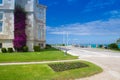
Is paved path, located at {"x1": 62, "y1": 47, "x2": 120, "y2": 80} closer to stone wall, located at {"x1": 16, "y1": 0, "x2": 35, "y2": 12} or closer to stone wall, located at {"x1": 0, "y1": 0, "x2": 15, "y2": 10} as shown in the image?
stone wall, located at {"x1": 16, "y1": 0, "x2": 35, "y2": 12}

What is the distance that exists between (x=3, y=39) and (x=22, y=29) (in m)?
3.38

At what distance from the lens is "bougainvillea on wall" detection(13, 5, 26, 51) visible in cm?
3047

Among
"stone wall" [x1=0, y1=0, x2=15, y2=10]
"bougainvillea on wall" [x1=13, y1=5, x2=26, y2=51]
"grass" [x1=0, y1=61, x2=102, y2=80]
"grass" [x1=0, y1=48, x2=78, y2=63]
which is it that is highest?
"stone wall" [x1=0, y1=0, x2=15, y2=10]

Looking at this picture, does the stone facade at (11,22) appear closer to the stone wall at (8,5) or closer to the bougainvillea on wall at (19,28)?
the stone wall at (8,5)

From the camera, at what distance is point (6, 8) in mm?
30281

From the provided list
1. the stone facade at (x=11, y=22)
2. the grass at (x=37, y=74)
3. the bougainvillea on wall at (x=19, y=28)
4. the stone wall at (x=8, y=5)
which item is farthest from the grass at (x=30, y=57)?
the stone wall at (x=8, y=5)

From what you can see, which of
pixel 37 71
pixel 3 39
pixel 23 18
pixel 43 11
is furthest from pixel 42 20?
pixel 37 71

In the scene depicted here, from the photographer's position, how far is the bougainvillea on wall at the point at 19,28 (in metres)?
30.5

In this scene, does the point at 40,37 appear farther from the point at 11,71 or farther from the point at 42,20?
the point at 11,71

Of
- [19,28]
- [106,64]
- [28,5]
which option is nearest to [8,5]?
[28,5]

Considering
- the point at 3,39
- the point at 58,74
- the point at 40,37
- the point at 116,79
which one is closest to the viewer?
the point at 116,79

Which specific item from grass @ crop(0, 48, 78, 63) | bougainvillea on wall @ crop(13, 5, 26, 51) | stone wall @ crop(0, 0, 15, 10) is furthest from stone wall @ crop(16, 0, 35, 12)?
grass @ crop(0, 48, 78, 63)

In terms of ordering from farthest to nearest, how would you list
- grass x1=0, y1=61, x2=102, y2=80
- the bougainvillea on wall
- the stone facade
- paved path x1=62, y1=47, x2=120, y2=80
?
the bougainvillea on wall → the stone facade → paved path x1=62, y1=47, x2=120, y2=80 → grass x1=0, y1=61, x2=102, y2=80

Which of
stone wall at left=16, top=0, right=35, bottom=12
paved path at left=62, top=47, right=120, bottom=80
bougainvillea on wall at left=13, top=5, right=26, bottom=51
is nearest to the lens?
paved path at left=62, top=47, right=120, bottom=80
